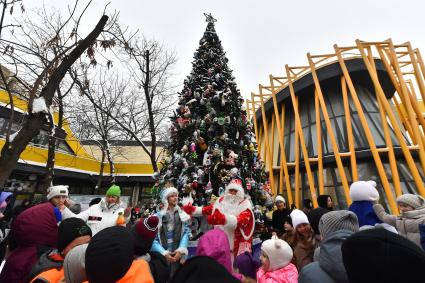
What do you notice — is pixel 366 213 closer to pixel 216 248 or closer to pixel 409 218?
pixel 409 218

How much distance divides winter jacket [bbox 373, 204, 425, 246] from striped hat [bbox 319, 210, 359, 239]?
1.64m

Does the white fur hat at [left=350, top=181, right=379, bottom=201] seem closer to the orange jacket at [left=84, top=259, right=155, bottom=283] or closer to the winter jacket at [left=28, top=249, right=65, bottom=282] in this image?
the orange jacket at [left=84, top=259, right=155, bottom=283]

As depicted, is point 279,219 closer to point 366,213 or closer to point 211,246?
point 366,213

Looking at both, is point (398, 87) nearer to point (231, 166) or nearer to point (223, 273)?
point (231, 166)

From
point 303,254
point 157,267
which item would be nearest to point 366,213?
point 303,254

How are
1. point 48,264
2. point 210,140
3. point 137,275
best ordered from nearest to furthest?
1. point 137,275
2. point 48,264
3. point 210,140

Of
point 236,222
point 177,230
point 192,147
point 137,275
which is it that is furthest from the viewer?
point 192,147

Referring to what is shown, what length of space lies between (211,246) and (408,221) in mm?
2870

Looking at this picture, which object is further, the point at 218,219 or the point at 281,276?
the point at 218,219

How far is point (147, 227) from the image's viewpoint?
2025mm

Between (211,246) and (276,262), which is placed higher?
(211,246)

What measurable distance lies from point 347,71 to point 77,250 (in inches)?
506

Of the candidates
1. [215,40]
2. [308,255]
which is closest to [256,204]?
[308,255]

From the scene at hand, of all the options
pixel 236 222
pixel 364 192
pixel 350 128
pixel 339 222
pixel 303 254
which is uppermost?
pixel 350 128
